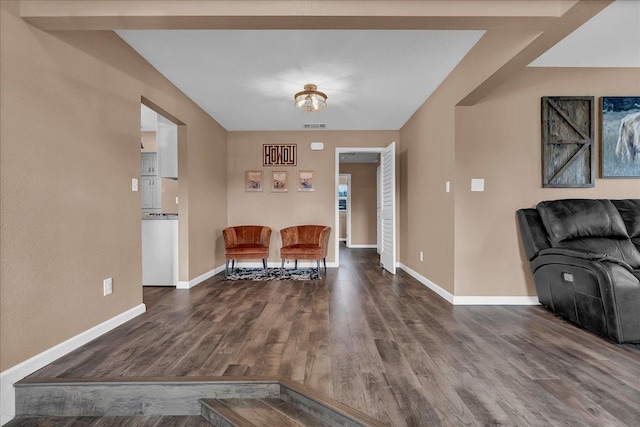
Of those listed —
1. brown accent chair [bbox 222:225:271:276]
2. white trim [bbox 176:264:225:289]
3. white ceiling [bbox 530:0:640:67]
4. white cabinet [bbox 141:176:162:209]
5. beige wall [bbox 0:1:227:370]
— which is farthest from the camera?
white cabinet [bbox 141:176:162:209]

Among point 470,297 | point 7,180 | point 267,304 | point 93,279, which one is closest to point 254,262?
point 267,304

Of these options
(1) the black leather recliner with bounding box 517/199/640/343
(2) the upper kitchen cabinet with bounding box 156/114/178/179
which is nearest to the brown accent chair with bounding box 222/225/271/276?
(2) the upper kitchen cabinet with bounding box 156/114/178/179

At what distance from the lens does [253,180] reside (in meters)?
5.40

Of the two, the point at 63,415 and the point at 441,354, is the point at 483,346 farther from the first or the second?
the point at 63,415

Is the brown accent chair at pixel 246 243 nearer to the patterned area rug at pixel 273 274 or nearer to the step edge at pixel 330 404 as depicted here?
the patterned area rug at pixel 273 274

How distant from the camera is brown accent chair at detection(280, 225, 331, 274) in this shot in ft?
14.9

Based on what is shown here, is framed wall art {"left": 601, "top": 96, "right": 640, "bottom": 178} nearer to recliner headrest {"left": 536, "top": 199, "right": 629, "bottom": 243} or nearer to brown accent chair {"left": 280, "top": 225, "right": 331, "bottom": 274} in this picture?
recliner headrest {"left": 536, "top": 199, "right": 629, "bottom": 243}

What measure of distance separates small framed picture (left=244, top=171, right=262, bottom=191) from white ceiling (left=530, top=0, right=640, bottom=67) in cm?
416

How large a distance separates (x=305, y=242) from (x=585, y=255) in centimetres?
366

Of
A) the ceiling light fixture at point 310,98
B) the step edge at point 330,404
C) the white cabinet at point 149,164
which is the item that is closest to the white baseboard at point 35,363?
the step edge at point 330,404

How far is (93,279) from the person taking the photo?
224 cm

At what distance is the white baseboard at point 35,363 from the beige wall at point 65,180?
0.13ft

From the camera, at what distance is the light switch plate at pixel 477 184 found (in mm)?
3104

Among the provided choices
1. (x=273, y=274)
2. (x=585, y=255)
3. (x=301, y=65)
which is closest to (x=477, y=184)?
(x=585, y=255)
